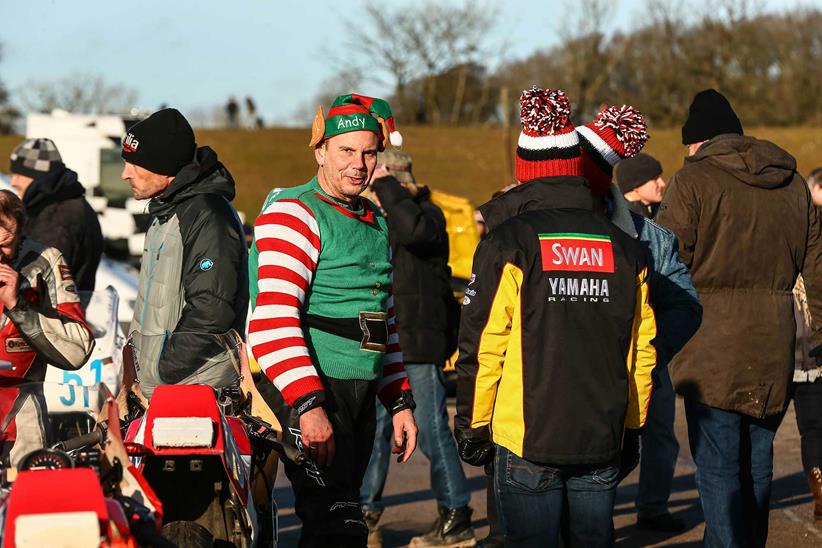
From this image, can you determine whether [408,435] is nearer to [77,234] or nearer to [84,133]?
[77,234]

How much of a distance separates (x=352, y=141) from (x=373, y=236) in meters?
0.34

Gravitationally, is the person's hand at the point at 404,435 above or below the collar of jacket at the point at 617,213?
below

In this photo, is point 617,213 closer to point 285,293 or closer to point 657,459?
point 285,293

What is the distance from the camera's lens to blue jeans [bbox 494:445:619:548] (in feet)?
13.4

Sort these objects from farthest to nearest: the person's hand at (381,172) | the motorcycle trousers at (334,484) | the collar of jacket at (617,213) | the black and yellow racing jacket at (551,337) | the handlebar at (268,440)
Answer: the person's hand at (381,172)
the collar of jacket at (617,213)
the motorcycle trousers at (334,484)
the handlebar at (268,440)
the black and yellow racing jacket at (551,337)

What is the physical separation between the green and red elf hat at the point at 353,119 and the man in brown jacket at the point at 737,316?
1633 mm

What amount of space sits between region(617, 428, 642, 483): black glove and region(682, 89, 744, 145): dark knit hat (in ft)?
7.23

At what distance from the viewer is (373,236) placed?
462 centimetres

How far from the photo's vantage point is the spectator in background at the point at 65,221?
7.76 m

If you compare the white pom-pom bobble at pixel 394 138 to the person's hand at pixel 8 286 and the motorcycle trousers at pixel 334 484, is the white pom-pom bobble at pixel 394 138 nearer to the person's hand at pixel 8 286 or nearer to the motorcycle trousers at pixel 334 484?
the motorcycle trousers at pixel 334 484

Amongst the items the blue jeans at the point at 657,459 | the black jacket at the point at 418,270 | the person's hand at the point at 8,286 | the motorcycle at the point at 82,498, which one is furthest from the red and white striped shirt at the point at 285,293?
the blue jeans at the point at 657,459

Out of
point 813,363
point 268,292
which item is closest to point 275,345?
point 268,292

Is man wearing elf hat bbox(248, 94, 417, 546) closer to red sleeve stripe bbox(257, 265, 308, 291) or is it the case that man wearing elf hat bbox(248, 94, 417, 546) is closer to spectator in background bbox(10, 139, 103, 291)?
Answer: red sleeve stripe bbox(257, 265, 308, 291)

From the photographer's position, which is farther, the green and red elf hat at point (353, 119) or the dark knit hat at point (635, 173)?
the dark knit hat at point (635, 173)
